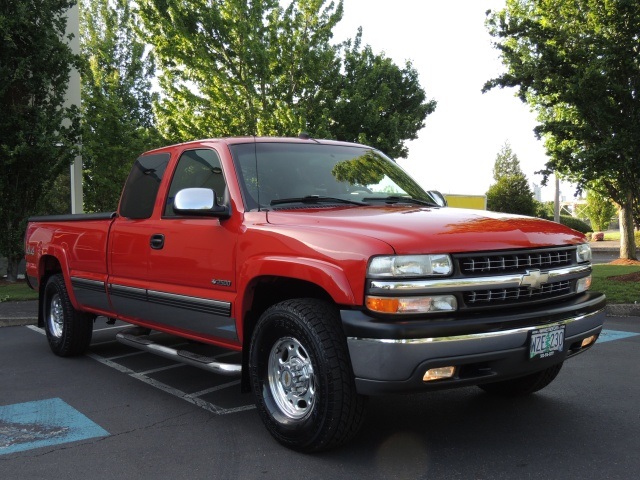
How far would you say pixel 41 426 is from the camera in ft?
14.7

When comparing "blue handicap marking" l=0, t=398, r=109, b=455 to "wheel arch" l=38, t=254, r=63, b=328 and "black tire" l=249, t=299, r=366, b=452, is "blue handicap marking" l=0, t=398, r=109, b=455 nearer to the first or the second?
"black tire" l=249, t=299, r=366, b=452

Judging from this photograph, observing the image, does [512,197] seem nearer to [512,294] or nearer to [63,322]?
Answer: [63,322]

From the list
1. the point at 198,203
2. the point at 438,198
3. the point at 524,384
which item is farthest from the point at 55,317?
the point at 524,384

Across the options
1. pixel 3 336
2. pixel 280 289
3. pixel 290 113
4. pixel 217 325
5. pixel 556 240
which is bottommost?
pixel 3 336

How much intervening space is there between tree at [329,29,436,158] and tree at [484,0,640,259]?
792 centimetres

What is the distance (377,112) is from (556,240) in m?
20.1

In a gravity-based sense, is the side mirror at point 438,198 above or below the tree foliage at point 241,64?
below

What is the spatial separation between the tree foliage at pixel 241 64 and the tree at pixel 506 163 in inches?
2688

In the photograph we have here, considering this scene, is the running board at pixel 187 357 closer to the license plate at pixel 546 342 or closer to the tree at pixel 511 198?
the license plate at pixel 546 342

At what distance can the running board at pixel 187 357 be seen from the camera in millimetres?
4242

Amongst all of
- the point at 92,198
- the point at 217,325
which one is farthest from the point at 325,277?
the point at 92,198

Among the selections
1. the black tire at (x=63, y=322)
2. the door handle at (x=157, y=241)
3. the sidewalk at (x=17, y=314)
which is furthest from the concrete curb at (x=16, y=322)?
the door handle at (x=157, y=241)

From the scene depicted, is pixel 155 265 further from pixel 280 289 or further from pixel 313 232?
pixel 313 232

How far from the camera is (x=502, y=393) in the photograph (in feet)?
16.4
